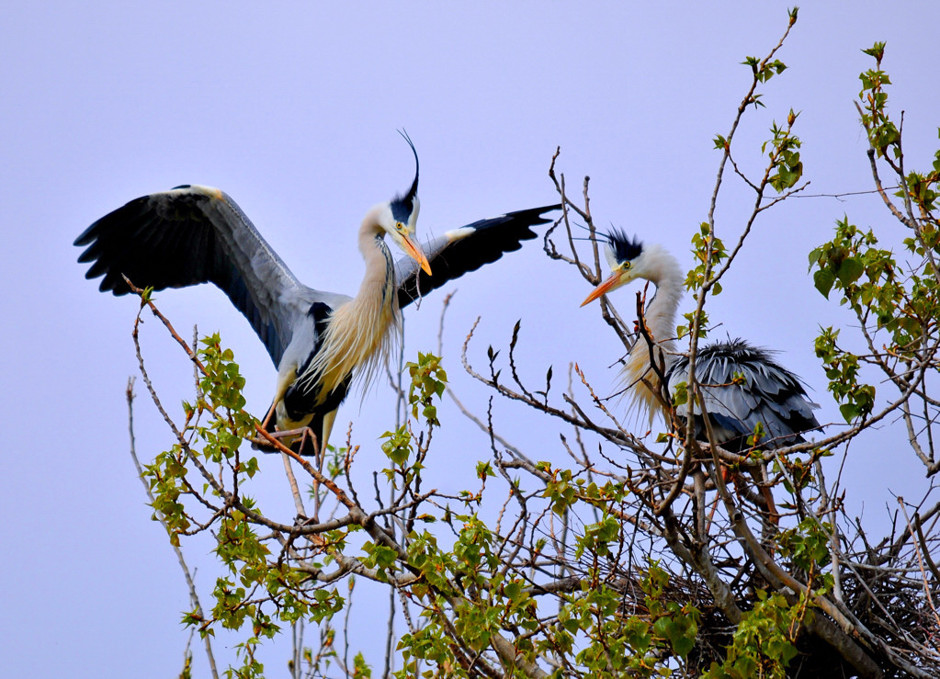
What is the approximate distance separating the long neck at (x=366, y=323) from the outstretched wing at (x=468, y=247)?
206mm

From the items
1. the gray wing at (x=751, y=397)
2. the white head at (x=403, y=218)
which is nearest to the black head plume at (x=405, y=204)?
the white head at (x=403, y=218)

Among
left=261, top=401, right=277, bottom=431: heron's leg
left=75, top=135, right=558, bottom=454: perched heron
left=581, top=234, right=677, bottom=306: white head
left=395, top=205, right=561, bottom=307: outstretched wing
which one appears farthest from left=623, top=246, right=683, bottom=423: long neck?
left=261, top=401, right=277, bottom=431: heron's leg

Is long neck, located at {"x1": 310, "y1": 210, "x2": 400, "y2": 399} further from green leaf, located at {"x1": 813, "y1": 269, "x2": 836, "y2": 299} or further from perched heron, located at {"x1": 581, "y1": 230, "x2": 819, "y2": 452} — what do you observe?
green leaf, located at {"x1": 813, "y1": 269, "x2": 836, "y2": 299}

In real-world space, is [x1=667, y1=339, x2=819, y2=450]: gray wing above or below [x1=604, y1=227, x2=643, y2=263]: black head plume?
below

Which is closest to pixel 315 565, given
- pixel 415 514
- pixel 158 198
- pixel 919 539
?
pixel 415 514

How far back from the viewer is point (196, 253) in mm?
5793

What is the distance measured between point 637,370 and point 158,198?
273 centimetres

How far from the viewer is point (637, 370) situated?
515 centimetres

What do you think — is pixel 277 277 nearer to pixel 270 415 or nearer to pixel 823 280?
pixel 270 415

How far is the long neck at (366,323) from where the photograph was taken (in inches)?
222

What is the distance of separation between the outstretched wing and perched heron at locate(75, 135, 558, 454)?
38 millimetres

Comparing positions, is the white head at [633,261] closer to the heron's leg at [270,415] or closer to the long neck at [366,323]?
the long neck at [366,323]

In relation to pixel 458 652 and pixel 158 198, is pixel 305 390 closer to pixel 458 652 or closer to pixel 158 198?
pixel 158 198

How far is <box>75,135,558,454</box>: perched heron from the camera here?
219 inches
